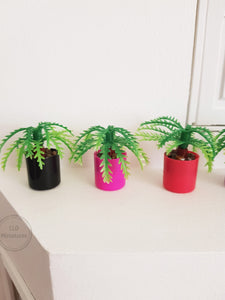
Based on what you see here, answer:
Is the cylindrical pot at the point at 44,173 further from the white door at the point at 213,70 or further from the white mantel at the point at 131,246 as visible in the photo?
the white door at the point at 213,70

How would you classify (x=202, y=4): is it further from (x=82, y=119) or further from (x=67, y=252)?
(x=67, y=252)

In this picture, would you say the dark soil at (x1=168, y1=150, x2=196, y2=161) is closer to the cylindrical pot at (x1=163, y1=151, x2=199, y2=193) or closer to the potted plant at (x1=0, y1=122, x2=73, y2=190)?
the cylindrical pot at (x1=163, y1=151, x2=199, y2=193)

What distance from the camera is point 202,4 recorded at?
2.13ft

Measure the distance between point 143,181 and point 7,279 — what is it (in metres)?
A: 0.58

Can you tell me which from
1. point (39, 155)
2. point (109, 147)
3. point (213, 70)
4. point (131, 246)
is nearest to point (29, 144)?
point (39, 155)

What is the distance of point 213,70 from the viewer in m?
0.71

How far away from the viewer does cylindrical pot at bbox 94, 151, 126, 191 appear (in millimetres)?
639

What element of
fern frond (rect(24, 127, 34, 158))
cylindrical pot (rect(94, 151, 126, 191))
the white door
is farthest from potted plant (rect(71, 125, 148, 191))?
the white door

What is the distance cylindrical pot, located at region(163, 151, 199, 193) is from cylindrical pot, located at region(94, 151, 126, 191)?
0.12m

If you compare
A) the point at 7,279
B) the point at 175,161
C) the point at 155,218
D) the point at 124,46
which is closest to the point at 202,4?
the point at 124,46

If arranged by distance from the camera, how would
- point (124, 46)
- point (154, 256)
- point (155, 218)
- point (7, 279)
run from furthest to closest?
point (7, 279)
point (124, 46)
point (155, 218)
point (154, 256)

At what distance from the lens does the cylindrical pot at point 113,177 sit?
25.1 inches

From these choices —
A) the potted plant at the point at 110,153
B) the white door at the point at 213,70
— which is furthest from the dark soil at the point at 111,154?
the white door at the point at 213,70

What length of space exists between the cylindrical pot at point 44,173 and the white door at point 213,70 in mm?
448
